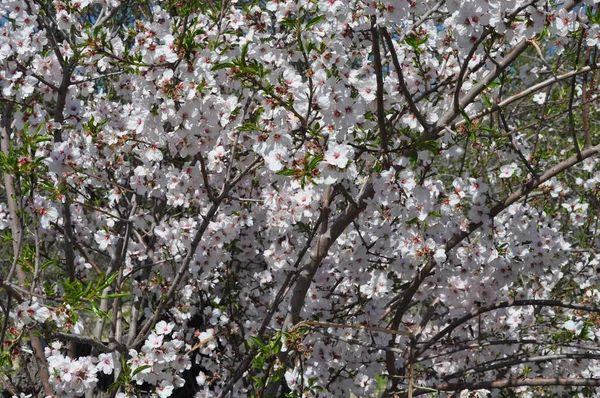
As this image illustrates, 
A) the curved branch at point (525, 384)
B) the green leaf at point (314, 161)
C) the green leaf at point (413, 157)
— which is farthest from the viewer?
the curved branch at point (525, 384)

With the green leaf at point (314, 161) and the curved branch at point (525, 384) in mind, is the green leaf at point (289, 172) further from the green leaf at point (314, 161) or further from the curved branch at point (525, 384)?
the curved branch at point (525, 384)

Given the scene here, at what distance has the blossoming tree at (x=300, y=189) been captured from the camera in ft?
9.07

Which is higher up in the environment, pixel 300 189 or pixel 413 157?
pixel 300 189

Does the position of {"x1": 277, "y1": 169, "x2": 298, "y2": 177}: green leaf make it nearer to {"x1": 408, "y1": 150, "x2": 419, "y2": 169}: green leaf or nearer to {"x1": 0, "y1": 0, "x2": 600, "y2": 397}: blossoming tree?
{"x1": 0, "y1": 0, "x2": 600, "y2": 397}: blossoming tree

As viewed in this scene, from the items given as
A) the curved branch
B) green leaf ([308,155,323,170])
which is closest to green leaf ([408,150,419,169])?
green leaf ([308,155,323,170])

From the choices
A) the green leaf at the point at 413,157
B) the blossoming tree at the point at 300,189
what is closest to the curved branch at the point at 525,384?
the blossoming tree at the point at 300,189

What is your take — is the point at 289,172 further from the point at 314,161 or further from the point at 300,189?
the point at 300,189

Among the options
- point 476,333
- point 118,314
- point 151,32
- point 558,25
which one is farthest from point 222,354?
point 558,25

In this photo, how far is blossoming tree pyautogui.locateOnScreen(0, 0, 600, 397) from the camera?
9.07 ft

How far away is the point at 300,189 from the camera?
3461 millimetres

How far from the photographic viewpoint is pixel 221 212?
4152 millimetres

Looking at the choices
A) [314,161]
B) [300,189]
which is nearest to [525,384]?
[300,189]

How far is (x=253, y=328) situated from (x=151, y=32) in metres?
2.23

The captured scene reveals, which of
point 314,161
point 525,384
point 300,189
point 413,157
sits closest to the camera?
point 314,161
